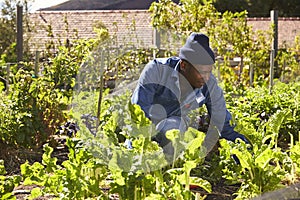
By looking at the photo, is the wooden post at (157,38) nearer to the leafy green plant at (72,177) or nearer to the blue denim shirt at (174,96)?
the blue denim shirt at (174,96)

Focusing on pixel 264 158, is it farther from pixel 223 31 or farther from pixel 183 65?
pixel 223 31

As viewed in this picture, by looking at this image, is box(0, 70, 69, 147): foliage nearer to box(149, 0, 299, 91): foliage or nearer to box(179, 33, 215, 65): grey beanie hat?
box(179, 33, 215, 65): grey beanie hat

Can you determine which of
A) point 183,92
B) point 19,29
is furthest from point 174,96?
point 19,29

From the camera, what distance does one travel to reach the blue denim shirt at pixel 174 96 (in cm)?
486

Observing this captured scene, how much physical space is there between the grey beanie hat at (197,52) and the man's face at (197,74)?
38 mm

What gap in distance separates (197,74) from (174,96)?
50 centimetres

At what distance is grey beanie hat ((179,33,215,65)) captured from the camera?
4.66m

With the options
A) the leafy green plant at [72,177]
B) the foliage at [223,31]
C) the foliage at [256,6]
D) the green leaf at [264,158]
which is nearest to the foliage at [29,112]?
the leafy green plant at [72,177]

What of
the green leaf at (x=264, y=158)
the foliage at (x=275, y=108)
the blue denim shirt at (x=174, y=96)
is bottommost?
the foliage at (x=275, y=108)

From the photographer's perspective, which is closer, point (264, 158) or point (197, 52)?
point (264, 158)

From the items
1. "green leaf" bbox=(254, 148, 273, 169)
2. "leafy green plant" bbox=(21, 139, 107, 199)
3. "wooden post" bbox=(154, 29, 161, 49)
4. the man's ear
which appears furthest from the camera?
"wooden post" bbox=(154, 29, 161, 49)

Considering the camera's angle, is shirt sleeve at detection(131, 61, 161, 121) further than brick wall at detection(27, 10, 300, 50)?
No

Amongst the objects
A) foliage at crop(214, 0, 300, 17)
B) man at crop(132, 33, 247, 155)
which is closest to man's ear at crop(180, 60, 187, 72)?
man at crop(132, 33, 247, 155)

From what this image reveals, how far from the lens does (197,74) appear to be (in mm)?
4672
